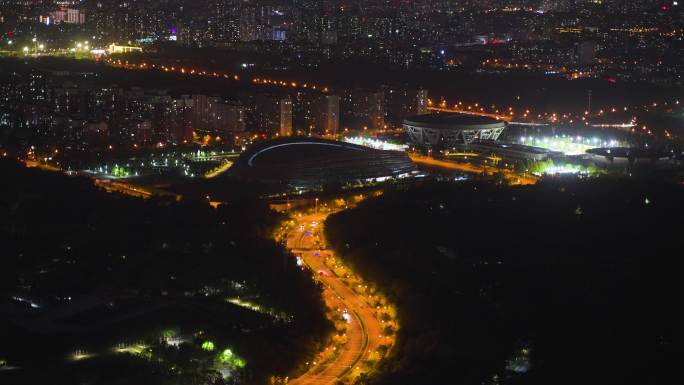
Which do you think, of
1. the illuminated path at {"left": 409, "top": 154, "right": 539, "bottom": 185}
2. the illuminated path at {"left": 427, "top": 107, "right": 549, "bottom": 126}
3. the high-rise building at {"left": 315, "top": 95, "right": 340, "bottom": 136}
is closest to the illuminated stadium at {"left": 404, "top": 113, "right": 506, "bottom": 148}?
the illuminated path at {"left": 409, "top": 154, "right": 539, "bottom": 185}

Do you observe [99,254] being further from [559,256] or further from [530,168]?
[530,168]

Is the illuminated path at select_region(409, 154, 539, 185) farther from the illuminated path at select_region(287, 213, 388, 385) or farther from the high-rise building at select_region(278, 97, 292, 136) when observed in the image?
the illuminated path at select_region(287, 213, 388, 385)

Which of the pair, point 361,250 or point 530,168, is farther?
point 530,168

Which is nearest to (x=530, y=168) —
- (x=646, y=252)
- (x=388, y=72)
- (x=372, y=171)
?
(x=372, y=171)

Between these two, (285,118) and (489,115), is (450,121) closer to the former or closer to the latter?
(285,118)

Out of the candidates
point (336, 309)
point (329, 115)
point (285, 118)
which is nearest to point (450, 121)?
point (329, 115)

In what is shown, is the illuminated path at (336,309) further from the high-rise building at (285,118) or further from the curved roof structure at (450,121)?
the high-rise building at (285,118)

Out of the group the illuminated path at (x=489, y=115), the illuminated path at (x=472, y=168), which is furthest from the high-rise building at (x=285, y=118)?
the illuminated path at (x=489, y=115)
